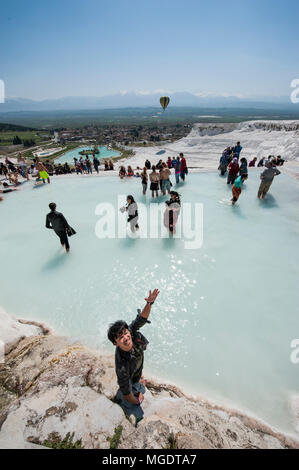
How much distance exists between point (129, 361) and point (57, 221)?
4803 mm

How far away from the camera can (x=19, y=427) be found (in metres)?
2.38

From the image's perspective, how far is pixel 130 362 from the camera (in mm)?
2559

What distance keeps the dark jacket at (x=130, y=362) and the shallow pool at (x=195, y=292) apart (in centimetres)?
117

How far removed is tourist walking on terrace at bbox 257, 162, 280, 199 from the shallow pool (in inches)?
29.1

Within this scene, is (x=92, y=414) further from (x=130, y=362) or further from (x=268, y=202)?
(x=268, y=202)

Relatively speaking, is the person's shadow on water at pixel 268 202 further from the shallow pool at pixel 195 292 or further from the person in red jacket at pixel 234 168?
the person in red jacket at pixel 234 168

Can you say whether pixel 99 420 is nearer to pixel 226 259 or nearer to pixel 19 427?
pixel 19 427

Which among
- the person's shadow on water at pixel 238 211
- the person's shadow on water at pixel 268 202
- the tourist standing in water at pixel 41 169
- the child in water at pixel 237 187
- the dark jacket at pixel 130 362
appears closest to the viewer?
the dark jacket at pixel 130 362

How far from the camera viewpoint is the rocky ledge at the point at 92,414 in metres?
2.28

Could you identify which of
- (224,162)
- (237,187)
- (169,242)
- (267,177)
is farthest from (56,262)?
(224,162)

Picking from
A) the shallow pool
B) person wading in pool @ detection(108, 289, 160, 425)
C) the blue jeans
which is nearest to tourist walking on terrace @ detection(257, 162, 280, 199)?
the shallow pool

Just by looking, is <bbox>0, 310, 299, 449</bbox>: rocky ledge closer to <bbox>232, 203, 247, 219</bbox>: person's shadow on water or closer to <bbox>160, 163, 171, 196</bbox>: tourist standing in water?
<bbox>232, 203, 247, 219</bbox>: person's shadow on water

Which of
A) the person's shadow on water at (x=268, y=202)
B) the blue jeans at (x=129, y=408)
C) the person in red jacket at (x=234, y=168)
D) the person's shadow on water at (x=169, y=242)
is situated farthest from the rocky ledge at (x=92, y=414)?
the person in red jacket at (x=234, y=168)
